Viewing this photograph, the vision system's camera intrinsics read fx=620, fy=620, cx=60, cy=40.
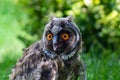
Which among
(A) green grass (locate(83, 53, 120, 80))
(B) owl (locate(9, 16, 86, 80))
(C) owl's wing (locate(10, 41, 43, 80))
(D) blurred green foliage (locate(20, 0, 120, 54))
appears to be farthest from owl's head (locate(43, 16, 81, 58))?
(D) blurred green foliage (locate(20, 0, 120, 54))

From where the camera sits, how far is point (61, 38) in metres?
7.18

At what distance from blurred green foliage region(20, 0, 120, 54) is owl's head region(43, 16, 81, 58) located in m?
4.10

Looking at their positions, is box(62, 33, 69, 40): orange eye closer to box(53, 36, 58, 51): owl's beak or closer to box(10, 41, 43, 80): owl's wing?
box(53, 36, 58, 51): owl's beak

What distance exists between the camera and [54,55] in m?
7.32

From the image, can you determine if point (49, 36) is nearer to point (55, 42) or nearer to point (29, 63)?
point (55, 42)

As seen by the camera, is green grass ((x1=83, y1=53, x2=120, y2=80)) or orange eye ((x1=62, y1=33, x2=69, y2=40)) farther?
green grass ((x1=83, y1=53, x2=120, y2=80))

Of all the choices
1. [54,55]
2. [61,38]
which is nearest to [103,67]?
[54,55]

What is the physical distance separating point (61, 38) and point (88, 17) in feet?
16.7

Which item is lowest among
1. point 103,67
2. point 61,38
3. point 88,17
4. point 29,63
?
point 29,63

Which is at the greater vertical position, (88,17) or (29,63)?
(88,17)

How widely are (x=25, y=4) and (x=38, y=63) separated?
18.5 feet

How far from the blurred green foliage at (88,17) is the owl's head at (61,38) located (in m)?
4.10

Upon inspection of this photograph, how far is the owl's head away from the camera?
7125mm

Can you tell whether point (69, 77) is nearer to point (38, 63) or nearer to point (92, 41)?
point (38, 63)
